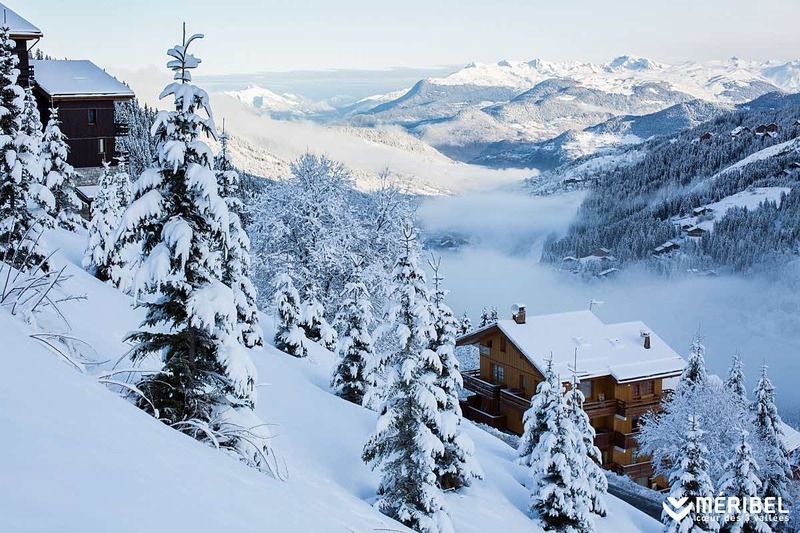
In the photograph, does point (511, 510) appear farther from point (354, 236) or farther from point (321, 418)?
point (354, 236)

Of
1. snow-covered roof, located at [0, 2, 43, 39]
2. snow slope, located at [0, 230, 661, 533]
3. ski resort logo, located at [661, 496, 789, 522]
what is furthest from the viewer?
snow-covered roof, located at [0, 2, 43, 39]

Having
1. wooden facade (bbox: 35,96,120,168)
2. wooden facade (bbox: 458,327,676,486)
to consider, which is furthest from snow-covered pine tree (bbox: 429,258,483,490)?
wooden facade (bbox: 35,96,120,168)

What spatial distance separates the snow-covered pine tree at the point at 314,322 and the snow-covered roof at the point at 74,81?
61.7 feet

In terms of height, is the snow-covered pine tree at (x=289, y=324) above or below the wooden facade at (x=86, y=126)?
below

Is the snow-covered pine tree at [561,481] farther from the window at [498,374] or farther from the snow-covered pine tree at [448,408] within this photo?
the window at [498,374]

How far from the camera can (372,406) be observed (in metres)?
26.9

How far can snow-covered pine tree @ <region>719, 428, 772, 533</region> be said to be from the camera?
1078 inches

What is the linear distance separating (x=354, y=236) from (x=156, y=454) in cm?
3768

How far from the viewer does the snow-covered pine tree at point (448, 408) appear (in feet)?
64.3

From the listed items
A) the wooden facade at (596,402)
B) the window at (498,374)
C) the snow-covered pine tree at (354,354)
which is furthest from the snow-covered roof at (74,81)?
the window at (498,374)

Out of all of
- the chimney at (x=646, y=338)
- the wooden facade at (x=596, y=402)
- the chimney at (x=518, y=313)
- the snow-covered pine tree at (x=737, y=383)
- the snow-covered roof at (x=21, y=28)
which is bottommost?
the wooden facade at (x=596, y=402)

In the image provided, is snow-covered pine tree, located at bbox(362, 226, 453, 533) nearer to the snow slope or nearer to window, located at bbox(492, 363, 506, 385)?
the snow slope

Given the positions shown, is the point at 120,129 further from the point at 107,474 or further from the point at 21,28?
the point at 107,474

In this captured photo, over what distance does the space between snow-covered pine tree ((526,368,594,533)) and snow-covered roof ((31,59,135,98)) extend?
111ft
